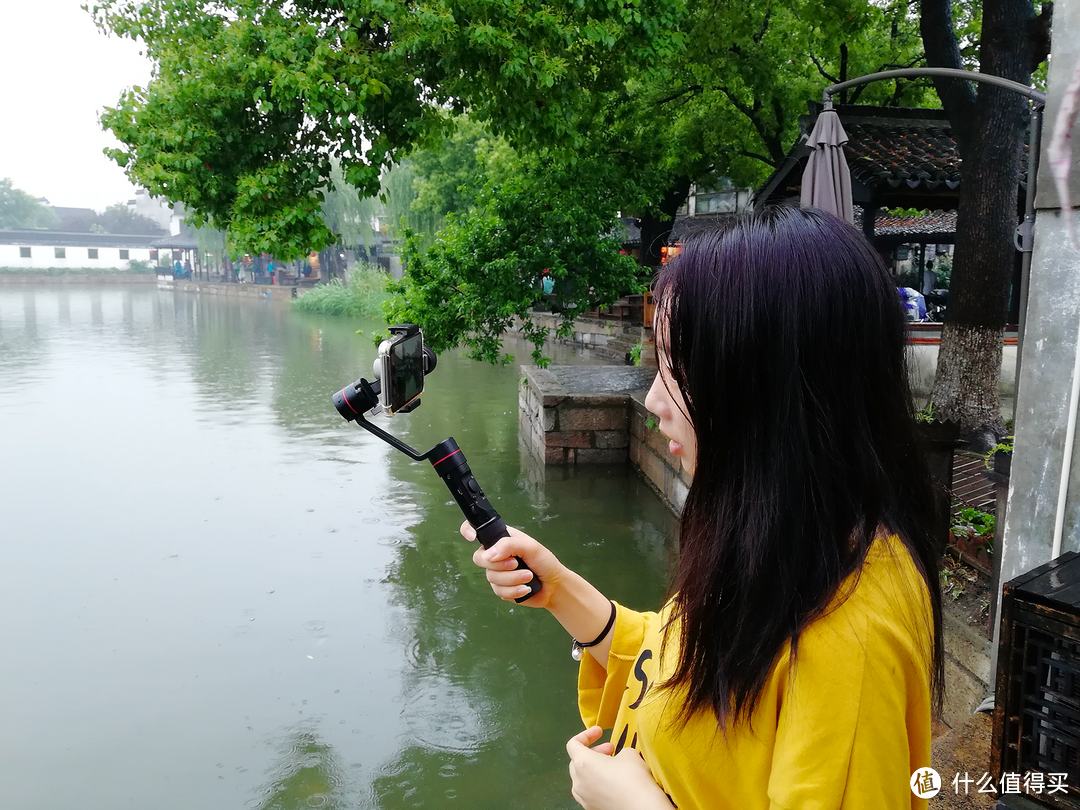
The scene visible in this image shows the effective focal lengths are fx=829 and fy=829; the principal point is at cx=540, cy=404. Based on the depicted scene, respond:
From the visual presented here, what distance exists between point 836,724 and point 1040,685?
1.22m

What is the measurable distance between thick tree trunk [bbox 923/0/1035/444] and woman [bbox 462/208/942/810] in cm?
585

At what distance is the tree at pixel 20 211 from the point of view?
56.2 meters

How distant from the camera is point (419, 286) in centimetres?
Answer: 830

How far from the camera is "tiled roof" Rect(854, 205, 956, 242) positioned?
14836 millimetres

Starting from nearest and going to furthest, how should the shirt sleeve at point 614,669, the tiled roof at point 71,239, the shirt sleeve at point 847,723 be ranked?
the shirt sleeve at point 847,723 → the shirt sleeve at point 614,669 → the tiled roof at point 71,239

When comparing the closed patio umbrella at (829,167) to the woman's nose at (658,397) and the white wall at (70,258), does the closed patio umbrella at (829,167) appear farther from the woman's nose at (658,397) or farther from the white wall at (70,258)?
the white wall at (70,258)

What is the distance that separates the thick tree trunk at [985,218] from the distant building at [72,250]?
55.2 metres

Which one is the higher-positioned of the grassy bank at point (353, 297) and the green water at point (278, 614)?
the grassy bank at point (353, 297)

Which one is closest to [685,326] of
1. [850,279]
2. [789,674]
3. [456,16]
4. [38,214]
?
[850,279]

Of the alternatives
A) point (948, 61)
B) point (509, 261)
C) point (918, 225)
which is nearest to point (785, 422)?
point (948, 61)

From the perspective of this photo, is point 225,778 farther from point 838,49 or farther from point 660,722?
point 838,49

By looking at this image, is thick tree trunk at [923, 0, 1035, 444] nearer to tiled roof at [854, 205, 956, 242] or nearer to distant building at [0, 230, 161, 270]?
tiled roof at [854, 205, 956, 242]

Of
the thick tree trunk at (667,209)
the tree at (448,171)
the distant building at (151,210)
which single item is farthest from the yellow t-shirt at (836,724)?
the distant building at (151,210)

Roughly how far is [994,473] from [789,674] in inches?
107
